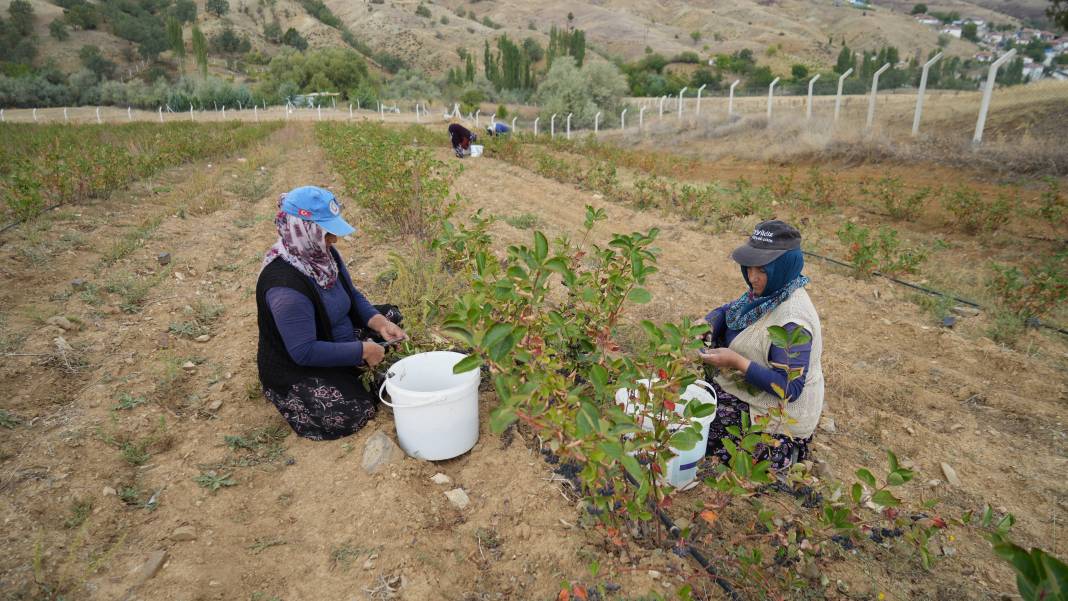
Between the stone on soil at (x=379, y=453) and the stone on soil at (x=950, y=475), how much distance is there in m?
2.50

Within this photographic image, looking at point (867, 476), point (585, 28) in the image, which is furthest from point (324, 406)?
point (585, 28)

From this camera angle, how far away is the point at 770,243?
2141 mm

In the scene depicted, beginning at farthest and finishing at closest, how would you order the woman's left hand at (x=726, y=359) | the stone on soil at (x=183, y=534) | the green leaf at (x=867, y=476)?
the woman's left hand at (x=726, y=359) → the stone on soil at (x=183, y=534) → the green leaf at (x=867, y=476)

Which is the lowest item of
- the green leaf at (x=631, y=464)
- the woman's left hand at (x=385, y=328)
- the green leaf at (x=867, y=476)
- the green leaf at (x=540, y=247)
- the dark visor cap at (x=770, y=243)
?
the woman's left hand at (x=385, y=328)

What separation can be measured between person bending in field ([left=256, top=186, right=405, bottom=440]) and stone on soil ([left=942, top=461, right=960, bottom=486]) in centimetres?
270

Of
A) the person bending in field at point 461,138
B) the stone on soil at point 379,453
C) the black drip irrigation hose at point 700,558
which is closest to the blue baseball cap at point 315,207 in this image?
the stone on soil at point 379,453

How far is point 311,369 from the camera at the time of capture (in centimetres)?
251

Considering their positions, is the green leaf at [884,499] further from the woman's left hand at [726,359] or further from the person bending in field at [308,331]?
the person bending in field at [308,331]

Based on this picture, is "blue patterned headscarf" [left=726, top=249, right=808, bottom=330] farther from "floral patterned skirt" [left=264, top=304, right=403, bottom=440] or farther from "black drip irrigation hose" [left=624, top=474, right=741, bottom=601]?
"floral patterned skirt" [left=264, top=304, right=403, bottom=440]

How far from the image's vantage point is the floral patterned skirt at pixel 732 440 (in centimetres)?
230

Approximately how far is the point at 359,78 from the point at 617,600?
44.0 metres

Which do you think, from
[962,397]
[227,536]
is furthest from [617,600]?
[962,397]

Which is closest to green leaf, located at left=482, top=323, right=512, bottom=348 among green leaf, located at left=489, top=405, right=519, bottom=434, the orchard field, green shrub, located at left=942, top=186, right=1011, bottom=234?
the orchard field

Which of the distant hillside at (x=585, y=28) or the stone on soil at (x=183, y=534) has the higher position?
the distant hillside at (x=585, y=28)
